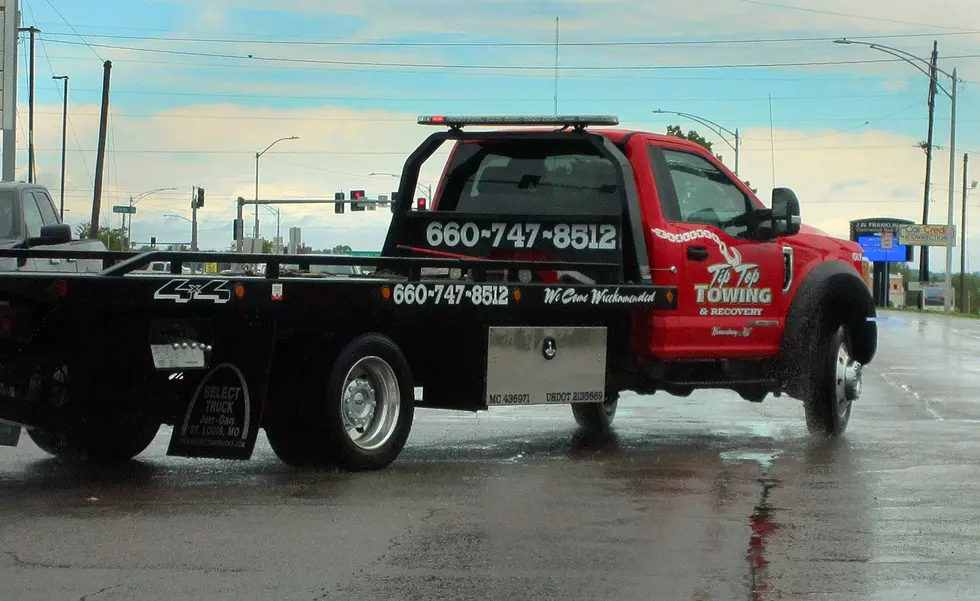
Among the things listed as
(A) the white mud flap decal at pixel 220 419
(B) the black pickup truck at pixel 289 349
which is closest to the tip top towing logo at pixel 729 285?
(B) the black pickup truck at pixel 289 349

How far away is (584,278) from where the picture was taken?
10.8m

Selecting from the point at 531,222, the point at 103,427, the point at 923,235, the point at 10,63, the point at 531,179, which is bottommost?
the point at 103,427

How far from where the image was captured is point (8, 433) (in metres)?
8.58

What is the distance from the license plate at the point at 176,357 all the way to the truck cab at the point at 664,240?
2.40 metres

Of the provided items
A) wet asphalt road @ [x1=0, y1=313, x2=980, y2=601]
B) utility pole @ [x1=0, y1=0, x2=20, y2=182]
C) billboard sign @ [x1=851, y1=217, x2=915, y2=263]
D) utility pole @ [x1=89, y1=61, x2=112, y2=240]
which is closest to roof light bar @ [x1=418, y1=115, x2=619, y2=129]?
wet asphalt road @ [x1=0, y1=313, x2=980, y2=601]

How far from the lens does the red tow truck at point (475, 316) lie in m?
8.95

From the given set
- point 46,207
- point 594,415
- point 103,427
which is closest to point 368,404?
point 103,427

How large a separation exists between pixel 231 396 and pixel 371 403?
1.00 metres

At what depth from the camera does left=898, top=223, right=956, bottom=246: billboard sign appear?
88938 millimetres

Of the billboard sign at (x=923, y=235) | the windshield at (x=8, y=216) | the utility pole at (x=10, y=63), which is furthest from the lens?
the billboard sign at (x=923, y=235)

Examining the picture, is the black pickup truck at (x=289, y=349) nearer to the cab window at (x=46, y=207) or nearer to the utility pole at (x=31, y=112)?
the cab window at (x=46, y=207)

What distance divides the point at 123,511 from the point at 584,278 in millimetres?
3990

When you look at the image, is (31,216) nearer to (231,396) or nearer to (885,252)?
(231,396)

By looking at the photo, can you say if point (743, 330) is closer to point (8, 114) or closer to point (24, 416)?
point (24, 416)
